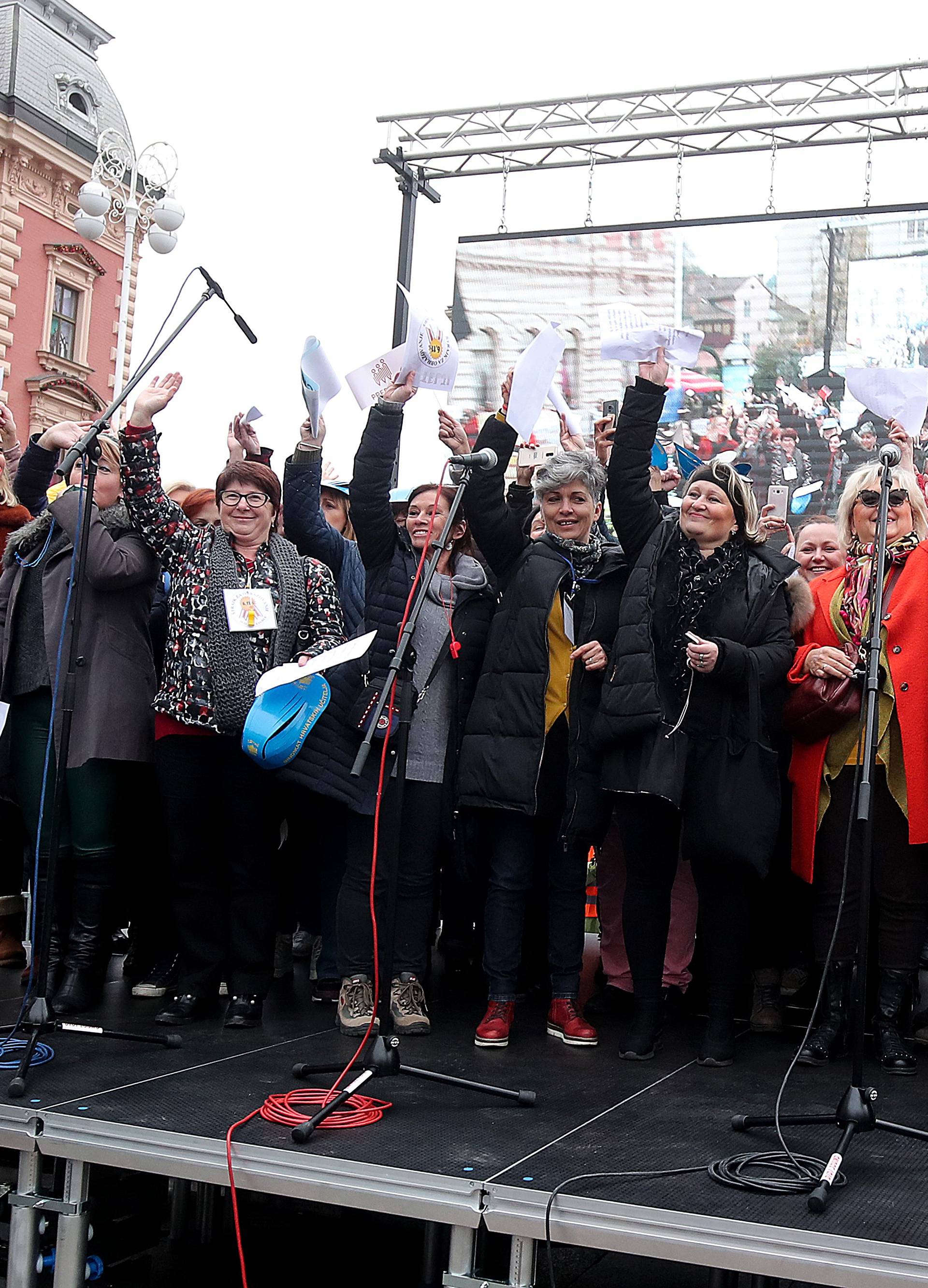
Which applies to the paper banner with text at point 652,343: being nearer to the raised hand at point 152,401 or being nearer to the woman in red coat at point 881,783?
the woman in red coat at point 881,783

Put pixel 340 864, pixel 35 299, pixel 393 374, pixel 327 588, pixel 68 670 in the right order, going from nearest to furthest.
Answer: pixel 68 670
pixel 393 374
pixel 327 588
pixel 340 864
pixel 35 299

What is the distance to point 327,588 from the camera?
377 centimetres

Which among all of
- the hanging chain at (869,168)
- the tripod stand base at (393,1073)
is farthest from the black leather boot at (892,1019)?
the hanging chain at (869,168)

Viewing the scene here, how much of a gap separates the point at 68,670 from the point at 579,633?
56.0 inches

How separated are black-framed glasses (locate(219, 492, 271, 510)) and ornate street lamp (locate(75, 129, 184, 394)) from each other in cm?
787

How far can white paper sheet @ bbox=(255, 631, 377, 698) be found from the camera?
305 centimetres

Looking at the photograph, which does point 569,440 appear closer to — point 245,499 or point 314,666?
point 245,499

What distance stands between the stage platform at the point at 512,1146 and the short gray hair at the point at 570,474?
5.24 ft

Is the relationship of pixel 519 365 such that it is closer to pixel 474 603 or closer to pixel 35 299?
pixel 474 603

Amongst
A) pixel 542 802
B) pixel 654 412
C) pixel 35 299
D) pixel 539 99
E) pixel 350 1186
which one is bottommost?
pixel 350 1186

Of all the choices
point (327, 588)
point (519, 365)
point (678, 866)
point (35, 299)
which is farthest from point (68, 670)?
point (35, 299)

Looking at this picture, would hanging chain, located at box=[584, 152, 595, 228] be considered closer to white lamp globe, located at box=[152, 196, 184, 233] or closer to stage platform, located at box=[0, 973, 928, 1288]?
white lamp globe, located at box=[152, 196, 184, 233]

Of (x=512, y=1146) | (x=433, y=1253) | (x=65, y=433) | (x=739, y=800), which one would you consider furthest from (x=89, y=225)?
(x=512, y=1146)

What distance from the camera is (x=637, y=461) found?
11.4 feet
